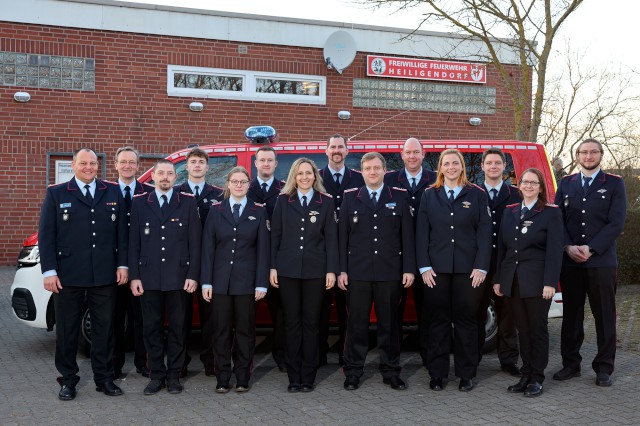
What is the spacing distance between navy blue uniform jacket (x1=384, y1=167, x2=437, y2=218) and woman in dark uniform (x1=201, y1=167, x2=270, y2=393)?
1.33 m

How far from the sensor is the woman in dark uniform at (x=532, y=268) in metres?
5.68

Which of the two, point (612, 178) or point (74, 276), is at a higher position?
point (612, 178)

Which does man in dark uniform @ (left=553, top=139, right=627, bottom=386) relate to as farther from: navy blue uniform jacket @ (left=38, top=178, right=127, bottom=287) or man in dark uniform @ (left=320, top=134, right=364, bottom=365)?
navy blue uniform jacket @ (left=38, top=178, right=127, bottom=287)

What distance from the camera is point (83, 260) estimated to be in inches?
220

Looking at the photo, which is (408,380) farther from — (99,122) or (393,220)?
(99,122)

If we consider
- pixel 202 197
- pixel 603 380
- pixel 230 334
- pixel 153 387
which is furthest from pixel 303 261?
pixel 603 380

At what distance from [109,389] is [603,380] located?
411 centimetres

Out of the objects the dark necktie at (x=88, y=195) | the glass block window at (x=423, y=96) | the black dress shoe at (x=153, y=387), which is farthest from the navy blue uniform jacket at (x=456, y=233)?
the glass block window at (x=423, y=96)

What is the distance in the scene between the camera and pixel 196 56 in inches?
578

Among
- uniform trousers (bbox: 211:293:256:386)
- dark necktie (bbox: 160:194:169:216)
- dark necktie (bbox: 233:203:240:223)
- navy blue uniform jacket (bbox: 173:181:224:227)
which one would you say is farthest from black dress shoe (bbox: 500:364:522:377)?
dark necktie (bbox: 160:194:169:216)

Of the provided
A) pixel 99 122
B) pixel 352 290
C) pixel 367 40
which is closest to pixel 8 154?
pixel 99 122

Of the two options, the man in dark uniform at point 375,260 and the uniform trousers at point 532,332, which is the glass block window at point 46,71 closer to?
the man in dark uniform at point 375,260

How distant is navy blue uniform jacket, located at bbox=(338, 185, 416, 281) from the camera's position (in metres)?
5.80

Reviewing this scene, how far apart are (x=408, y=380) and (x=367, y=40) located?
1093cm
